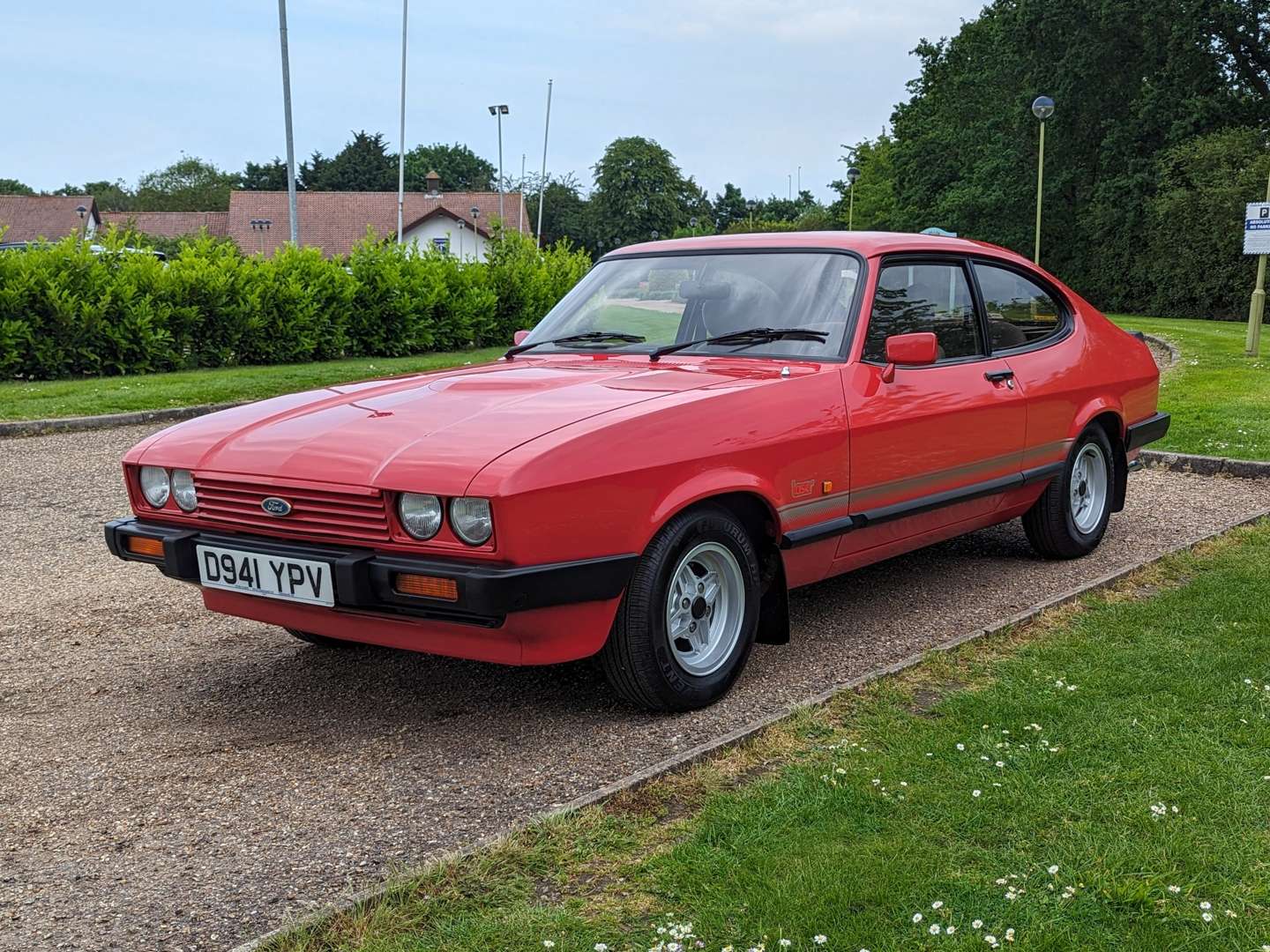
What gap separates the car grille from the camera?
3.71 metres

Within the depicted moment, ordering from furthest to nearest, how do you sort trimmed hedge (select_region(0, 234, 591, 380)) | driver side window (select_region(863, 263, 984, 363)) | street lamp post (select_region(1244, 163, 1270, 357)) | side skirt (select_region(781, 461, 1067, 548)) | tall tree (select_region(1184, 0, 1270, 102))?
tall tree (select_region(1184, 0, 1270, 102)) < street lamp post (select_region(1244, 163, 1270, 357)) < trimmed hedge (select_region(0, 234, 591, 380)) < driver side window (select_region(863, 263, 984, 363)) < side skirt (select_region(781, 461, 1067, 548))

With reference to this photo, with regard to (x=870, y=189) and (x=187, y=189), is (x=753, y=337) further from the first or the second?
(x=187, y=189)

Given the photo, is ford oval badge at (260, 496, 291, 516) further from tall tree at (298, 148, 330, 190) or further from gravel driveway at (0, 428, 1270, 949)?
tall tree at (298, 148, 330, 190)

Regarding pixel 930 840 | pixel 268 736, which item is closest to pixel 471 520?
pixel 268 736

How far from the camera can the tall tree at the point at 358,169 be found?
96750mm

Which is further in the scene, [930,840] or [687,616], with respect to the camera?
[687,616]

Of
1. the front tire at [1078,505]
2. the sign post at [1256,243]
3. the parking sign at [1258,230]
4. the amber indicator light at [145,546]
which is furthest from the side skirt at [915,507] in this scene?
the parking sign at [1258,230]

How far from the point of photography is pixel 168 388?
45.5 feet

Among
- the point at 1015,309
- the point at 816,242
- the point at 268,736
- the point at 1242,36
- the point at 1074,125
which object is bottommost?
the point at 268,736

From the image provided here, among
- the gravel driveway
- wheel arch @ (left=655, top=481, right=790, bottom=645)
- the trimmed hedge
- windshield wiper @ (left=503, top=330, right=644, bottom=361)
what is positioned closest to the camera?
the gravel driveway

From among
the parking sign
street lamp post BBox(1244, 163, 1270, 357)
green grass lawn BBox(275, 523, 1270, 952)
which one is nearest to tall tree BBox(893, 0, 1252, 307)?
street lamp post BBox(1244, 163, 1270, 357)

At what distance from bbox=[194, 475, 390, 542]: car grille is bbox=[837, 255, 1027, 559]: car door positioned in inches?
73.4

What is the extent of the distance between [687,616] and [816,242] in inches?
72.3

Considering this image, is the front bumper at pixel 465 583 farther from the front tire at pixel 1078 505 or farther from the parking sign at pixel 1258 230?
the parking sign at pixel 1258 230
